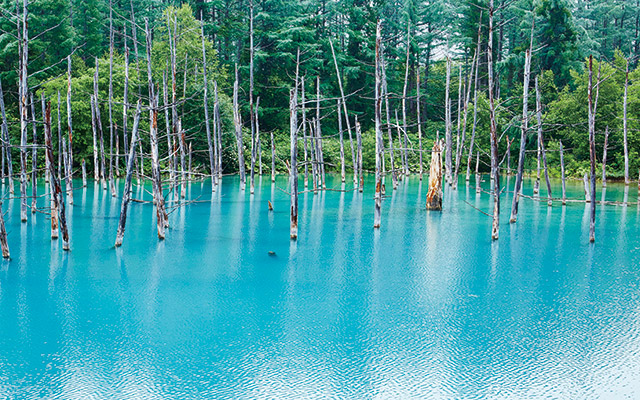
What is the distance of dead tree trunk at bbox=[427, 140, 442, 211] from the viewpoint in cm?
2159

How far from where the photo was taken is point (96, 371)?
720 centimetres

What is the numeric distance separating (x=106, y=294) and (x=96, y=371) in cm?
353

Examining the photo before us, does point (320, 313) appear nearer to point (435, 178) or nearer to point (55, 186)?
point (55, 186)

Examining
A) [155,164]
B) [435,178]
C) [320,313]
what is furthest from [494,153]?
[155,164]

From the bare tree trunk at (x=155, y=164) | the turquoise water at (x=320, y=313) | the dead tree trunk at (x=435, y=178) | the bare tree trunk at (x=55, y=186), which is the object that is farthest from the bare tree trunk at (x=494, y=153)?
the bare tree trunk at (x=55, y=186)

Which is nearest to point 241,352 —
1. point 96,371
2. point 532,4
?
point 96,371

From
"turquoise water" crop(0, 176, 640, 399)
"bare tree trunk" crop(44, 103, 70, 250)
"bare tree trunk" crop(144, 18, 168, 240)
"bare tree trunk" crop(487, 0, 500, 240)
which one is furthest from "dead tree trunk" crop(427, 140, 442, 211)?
"bare tree trunk" crop(44, 103, 70, 250)

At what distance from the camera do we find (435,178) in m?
21.9

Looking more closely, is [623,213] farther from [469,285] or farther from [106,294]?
[106,294]

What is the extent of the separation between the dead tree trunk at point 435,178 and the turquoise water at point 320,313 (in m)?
4.22

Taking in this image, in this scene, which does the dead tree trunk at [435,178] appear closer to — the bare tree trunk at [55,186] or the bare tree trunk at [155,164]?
the bare tree trunk at [155,164]

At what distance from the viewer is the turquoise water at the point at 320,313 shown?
23.2 feet

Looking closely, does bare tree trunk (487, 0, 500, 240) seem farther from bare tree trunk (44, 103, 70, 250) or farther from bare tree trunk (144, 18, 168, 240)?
bare tree trunk (44, 103, 70, 250)

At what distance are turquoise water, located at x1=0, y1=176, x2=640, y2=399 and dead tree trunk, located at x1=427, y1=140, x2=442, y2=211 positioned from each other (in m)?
4.22
